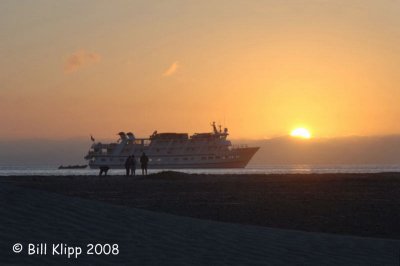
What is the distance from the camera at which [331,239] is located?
10.5 meters

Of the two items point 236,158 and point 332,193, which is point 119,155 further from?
point 332,193

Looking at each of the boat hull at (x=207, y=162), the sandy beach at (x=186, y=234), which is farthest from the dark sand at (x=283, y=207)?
the boat hull at (x=207, y=162)

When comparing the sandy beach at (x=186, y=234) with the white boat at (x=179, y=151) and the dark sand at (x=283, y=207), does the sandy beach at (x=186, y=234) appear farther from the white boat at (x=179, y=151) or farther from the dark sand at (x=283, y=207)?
the white boat at (x=179, y=151)

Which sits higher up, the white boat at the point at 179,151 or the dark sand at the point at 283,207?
the white boat at the point at 179,151

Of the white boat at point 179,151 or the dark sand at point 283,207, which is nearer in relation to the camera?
the dark sand at point 283,207

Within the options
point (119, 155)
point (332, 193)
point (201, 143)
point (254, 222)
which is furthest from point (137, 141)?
point (254, 222)

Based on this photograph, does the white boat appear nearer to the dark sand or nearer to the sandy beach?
the dark sand

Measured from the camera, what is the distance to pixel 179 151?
118938 mm

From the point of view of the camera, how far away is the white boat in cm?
11600

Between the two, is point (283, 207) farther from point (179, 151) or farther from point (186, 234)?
point (179, 151)

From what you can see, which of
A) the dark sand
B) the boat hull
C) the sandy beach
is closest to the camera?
the sandy beach

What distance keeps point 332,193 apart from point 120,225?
1501cm

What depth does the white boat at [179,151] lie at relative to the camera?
381 feet

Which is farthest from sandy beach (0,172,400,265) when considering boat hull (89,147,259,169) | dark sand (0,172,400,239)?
boat hull (89,147,259,169)
